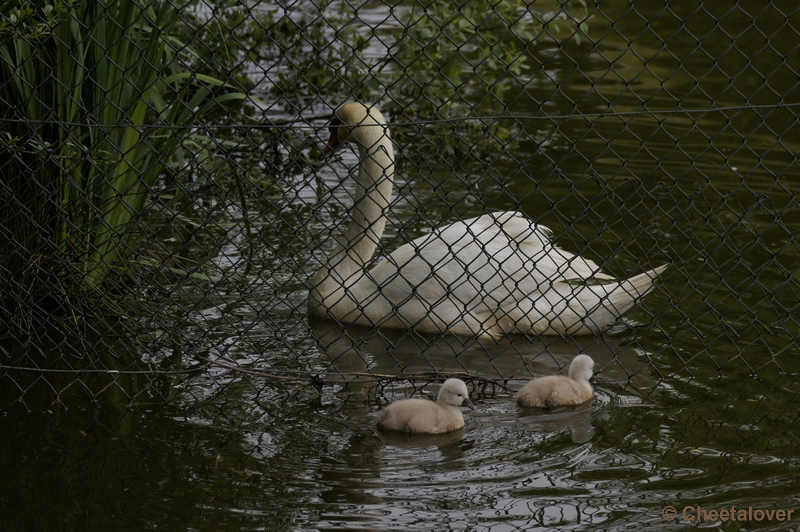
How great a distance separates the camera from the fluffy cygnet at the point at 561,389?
4.69 meters

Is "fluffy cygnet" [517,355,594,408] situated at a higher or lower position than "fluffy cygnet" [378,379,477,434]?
higher

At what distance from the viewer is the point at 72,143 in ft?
14.8

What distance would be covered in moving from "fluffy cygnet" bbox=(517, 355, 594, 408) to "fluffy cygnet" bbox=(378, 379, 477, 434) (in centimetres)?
33

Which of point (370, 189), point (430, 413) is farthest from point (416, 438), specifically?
point (370, 189)

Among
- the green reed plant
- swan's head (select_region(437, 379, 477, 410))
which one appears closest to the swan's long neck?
the green reed plant

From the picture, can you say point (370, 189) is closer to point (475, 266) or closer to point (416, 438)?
point (475, 266)

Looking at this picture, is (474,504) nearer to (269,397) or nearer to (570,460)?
(570,460)

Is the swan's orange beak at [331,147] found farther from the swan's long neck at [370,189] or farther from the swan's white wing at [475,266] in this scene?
the swan's white wing at [475,266]

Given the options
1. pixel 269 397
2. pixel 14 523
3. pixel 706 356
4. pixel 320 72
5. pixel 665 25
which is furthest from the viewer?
pixel 665 25

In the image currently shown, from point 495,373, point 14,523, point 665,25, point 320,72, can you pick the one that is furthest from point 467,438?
point 665,25

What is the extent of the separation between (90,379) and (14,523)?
52.0 inches

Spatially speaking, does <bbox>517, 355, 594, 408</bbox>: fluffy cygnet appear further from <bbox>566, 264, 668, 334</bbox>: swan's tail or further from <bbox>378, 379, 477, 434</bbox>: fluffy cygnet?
<bbox>566, 264, 668, 334</bbox>: swan's tail

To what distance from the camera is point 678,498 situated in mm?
3883

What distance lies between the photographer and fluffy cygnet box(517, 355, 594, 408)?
4.69m
